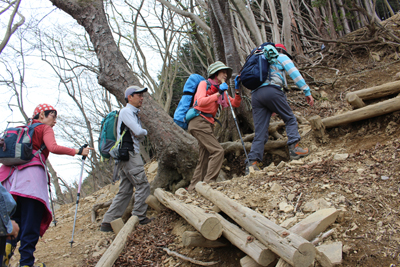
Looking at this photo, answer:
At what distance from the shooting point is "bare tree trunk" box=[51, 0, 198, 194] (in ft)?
17.0

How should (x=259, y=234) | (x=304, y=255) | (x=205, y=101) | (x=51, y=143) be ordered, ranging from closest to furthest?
1. (x=304, y=255)
2. (x=259, y=234)
3. (x=51, y=143)
4. (x=205, y=101)

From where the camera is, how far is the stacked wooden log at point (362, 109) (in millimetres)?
4450

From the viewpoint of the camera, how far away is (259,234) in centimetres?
260

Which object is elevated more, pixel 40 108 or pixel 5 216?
pixel 40 108

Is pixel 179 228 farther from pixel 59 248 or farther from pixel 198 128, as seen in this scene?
pixel 59 248

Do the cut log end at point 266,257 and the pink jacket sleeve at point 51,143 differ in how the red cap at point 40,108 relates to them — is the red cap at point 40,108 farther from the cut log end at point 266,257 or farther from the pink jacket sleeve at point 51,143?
the cut log end at point 266,257

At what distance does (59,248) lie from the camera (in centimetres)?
446

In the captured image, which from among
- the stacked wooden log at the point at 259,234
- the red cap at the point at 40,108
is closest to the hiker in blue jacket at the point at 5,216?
the stacked wooden log at the point at 259,234

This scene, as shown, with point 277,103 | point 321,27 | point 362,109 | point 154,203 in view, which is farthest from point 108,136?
point 321,27

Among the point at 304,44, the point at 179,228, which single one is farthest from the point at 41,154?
the point at 304,44

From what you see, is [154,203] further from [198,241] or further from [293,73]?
[293,73]

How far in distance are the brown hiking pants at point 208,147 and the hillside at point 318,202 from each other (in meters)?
0.36

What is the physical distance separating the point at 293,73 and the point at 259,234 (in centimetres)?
282

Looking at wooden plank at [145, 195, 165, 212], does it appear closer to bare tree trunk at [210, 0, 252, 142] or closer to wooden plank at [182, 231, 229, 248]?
wooden plank at [182, 231, 229, 248]
